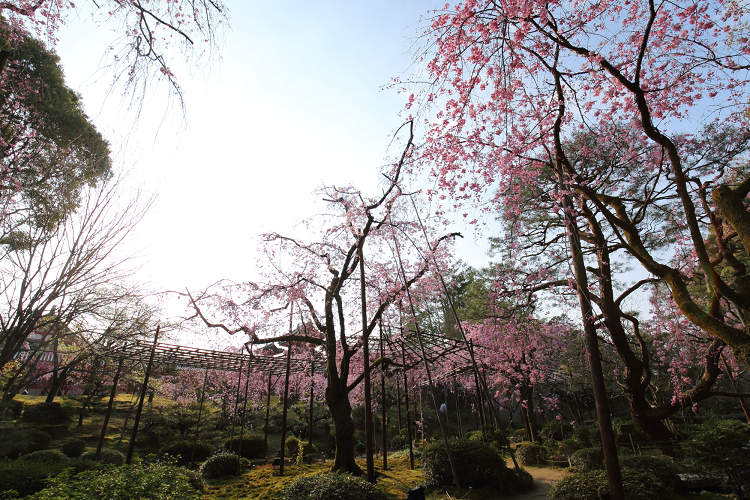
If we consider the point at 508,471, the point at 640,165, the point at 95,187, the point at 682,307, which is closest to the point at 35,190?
the point at 95,187

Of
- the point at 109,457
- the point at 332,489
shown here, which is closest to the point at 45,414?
the point at 109,457

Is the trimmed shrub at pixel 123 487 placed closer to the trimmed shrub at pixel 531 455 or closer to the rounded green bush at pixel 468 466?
the rounded green bush at pixel 468 466

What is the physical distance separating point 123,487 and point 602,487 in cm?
701

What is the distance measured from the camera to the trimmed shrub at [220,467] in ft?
33.4

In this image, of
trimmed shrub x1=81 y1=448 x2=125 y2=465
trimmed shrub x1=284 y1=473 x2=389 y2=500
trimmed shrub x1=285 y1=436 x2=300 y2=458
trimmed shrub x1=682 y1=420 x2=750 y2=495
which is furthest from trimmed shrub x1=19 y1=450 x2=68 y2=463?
trimmed shrub x1=682 y1=420 x2=750 y2=495

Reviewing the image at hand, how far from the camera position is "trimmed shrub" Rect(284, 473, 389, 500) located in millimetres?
5887

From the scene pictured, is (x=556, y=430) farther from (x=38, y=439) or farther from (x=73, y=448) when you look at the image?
(x=38, y=439)

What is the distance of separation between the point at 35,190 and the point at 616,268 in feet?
59.3

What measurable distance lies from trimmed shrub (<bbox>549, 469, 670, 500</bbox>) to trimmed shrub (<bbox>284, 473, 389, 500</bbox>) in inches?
123

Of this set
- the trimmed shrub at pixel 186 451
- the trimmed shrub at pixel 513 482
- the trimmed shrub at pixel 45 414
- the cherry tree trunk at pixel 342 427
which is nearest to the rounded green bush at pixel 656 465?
the trimmed shrub at pixel 513 482

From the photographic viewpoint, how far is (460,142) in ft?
24.4

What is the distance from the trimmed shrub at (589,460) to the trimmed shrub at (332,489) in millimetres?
7138

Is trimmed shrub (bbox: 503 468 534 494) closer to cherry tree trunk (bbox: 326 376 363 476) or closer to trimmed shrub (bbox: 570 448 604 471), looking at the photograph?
trimmed shrub (bbox: 570 448 604 471)

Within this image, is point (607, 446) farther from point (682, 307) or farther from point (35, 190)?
point (35, 190)
